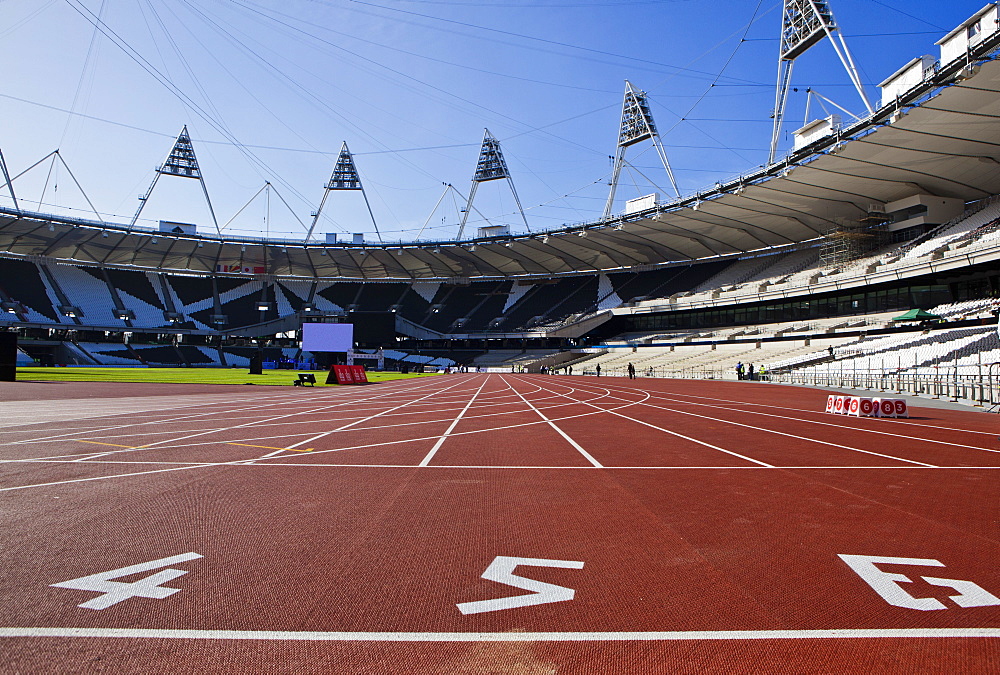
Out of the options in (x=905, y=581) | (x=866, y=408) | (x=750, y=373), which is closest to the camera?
(x=905, y=581)

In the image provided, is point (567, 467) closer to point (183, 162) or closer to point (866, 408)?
point (866, 408)

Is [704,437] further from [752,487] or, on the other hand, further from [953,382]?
[953,382]

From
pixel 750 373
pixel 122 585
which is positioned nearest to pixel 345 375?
pixel 750 373

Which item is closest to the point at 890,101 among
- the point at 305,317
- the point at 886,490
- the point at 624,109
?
the point at 624,109

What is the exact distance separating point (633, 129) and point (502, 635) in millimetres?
56034

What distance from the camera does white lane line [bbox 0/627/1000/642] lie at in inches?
97.8

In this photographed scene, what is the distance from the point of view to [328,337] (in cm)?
4744

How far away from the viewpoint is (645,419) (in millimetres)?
12852

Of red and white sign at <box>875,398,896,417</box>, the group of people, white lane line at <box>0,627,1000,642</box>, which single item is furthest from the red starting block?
white lane line at <box>0,627,1000,642</box>

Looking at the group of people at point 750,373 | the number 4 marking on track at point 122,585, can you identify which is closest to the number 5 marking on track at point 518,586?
the number 4 marking on track at point 122,585

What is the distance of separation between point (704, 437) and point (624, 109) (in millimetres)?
50498

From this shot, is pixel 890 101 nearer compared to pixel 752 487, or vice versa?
pixel 752 487

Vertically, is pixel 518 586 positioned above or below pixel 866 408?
above

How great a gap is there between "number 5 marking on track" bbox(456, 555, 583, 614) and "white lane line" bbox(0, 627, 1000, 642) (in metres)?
0.29
